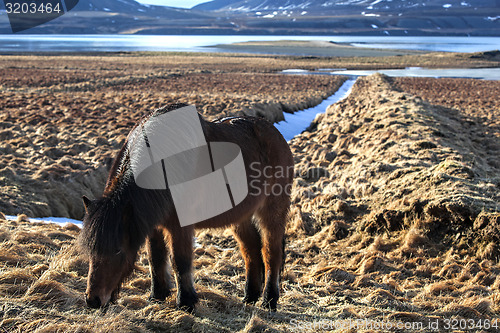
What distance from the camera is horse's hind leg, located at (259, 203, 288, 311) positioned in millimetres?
4840

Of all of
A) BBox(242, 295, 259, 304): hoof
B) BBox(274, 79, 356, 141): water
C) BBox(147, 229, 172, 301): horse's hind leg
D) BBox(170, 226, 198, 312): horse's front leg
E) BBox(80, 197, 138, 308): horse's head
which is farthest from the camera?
BBox(274, 79, 356, 141): water

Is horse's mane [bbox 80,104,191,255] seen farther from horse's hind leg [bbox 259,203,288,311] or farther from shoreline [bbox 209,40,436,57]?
shoreline [bbox 209,40,436,57]

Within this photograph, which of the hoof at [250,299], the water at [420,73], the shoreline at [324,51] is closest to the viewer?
the hoof at [250,299]

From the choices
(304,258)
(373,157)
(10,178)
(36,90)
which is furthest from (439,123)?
(36,90)

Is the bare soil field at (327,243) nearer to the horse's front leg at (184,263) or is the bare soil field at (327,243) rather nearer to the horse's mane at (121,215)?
the horse's front leg at (184,263)

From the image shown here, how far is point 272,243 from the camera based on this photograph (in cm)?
495

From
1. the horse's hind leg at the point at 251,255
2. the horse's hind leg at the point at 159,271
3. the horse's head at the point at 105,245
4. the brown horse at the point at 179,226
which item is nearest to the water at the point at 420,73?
the brown horse at the point at 179,226

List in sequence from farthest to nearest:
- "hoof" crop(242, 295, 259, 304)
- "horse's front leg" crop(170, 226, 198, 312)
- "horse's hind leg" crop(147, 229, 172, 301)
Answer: "hoof" crop(242, 295, 259, 304), "horse's hind leg" crop(147, 229, 172, 301), "horse's front leg" crop(170, 226, 198, 312)

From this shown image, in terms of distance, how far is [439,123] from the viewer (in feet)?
45.8

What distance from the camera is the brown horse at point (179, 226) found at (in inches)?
128

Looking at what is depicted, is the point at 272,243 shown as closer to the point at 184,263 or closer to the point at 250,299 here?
the point at 250,299

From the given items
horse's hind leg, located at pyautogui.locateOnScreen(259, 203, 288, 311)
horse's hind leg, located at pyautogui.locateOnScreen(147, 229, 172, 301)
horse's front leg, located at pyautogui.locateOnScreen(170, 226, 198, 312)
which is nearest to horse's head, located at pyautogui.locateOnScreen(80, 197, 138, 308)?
horse's front leg, located at pyautogui.locateOnScreen(170, 226, 198, 312)

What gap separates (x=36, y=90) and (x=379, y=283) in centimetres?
2723

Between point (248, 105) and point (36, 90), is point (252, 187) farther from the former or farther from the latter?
point (36, 90)
